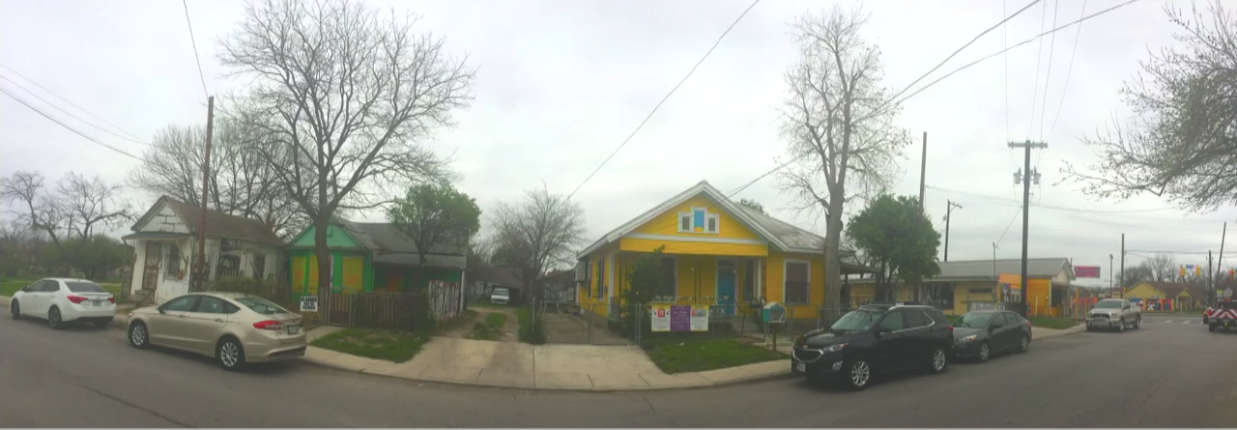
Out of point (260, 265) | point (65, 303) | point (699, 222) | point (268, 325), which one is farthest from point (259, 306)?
point (260, 265)

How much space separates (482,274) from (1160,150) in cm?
5920

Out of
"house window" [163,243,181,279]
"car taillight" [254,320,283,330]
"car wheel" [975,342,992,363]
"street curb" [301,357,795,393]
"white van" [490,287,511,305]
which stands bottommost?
"white van" [490,287,511,305]

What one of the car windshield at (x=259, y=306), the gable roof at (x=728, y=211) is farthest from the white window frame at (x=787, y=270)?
the car windshield at (x=259, y=306)

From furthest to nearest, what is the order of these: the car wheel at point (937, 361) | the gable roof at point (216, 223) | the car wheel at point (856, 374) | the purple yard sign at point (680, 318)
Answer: the gable roof at point (216, 223) < the purple yard sign at point (680, 318) < the car wheel at point (937, 361) < the car wheel at point (856, 374)

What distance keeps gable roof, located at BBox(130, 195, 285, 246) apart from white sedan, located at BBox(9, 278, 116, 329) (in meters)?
4.47

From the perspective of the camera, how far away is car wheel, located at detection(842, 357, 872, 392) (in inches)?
481

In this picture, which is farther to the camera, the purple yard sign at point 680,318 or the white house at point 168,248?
the white house at point 168,248

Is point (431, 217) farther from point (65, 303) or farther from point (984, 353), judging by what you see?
point (984, 353)

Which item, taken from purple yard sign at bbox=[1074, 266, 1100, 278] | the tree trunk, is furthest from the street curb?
purple yard sign at bbox=[1074, 266, 1100, 278]

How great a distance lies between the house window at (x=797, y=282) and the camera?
25766 millimetres

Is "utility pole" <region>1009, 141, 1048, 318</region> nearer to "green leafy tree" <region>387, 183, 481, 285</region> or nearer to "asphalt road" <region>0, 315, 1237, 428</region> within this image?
"asphalt road" <region>0, 315, 1237, 428</region>

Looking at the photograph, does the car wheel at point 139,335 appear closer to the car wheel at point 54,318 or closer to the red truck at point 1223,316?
the car wheel at point 54,318

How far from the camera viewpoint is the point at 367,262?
3284cm

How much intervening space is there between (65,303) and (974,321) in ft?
75.2
